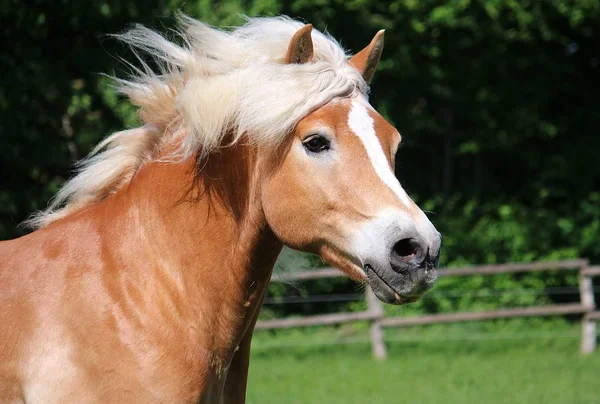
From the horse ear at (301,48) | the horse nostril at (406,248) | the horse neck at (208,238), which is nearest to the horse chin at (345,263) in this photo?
the horse nostril at (406,248)

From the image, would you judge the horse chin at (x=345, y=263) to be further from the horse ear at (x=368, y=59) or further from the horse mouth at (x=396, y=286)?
the horse ear at (x=368, y=59)

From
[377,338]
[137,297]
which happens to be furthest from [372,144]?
[377,338]

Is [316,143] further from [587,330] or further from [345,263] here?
[587,330]

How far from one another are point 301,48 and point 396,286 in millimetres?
941

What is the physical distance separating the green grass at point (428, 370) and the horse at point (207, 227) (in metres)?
5.13

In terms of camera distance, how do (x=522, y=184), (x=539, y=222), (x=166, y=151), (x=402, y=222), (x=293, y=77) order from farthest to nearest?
(x=522, y=184) < (x=539, y=222) < (x=166, y=151) < (x=293, y=77) < (x=402, y=222)

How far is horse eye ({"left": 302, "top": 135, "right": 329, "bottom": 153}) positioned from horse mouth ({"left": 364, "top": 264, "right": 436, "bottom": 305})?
44 cm

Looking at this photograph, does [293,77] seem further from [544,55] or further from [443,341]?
[544,55]

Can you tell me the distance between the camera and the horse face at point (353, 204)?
2686 mm

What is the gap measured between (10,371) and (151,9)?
29.6ft

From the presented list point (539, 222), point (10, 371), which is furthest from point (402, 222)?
point (539, 222)

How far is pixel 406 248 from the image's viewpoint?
2.68m

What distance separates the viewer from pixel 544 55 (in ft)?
49.8

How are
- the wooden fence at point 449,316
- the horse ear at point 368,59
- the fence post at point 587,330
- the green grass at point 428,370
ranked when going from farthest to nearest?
1. the fence post at point 587,330
2. the wooden fence at point 449,316
3. the green grass at point 428,370
4. the horse ear at point 368,59
